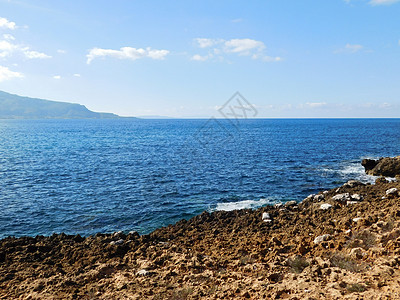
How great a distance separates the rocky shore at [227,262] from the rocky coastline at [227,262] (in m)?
0.04

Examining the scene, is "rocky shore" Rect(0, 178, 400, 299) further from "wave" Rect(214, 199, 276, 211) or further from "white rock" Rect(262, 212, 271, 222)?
"wave" Rect(214, 199, 276, 211)

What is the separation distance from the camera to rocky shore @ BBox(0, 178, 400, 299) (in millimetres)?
10297

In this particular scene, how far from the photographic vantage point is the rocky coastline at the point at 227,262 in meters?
10.3

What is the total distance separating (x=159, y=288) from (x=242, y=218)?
12.5 metres

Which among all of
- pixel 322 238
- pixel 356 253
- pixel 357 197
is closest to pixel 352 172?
pixel 357 197

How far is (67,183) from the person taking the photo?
38938mm

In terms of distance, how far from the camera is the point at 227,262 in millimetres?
13461

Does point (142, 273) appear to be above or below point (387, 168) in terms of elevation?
below

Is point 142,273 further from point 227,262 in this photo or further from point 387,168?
point 387,168

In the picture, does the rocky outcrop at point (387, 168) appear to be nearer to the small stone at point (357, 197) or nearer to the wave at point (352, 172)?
the wave at point (352, 172)

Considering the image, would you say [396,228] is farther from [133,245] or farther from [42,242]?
[42,242]

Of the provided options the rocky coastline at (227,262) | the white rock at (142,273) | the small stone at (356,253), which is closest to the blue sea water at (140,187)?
the rocky coastline at (227,262)

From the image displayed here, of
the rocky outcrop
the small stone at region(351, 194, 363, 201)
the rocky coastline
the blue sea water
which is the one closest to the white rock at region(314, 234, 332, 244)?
the rocky coastline

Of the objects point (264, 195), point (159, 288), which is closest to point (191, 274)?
point (159, 288)
